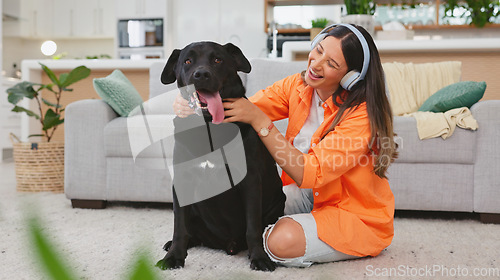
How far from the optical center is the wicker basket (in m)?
2.84

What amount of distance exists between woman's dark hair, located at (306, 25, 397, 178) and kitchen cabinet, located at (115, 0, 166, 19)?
5.47m

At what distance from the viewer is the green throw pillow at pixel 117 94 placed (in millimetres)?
2477

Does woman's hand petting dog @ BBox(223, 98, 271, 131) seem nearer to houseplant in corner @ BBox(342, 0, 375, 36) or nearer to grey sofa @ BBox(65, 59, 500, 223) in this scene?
grey sofa @ BBox(65, 59, 500, 223)

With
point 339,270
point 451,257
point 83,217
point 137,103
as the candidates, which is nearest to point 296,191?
point 339,270

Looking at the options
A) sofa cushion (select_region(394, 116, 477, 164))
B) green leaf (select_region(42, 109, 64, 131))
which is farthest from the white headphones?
green leaf (select_region(42, 109, 64, 131))

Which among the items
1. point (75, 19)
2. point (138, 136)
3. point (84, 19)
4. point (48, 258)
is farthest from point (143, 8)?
point (48, 258)

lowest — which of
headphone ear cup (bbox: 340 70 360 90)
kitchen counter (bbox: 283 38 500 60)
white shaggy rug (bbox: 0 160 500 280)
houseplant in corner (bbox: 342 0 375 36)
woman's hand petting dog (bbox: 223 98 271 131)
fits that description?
white shaggy rug (bbox: 0 160 500 280)

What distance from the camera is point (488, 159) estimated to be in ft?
7.12

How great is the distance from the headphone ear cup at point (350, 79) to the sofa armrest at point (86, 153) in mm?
1499

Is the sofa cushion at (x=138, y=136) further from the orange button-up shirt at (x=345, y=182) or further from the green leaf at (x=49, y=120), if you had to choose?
the orange button-up shirt at (x=345, y=182)

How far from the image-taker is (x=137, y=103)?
2676 millimetres

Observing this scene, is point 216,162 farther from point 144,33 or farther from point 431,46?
point 144,33

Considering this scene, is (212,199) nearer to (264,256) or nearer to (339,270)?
(264,256)

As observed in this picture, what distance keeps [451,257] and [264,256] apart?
2.22 feet
